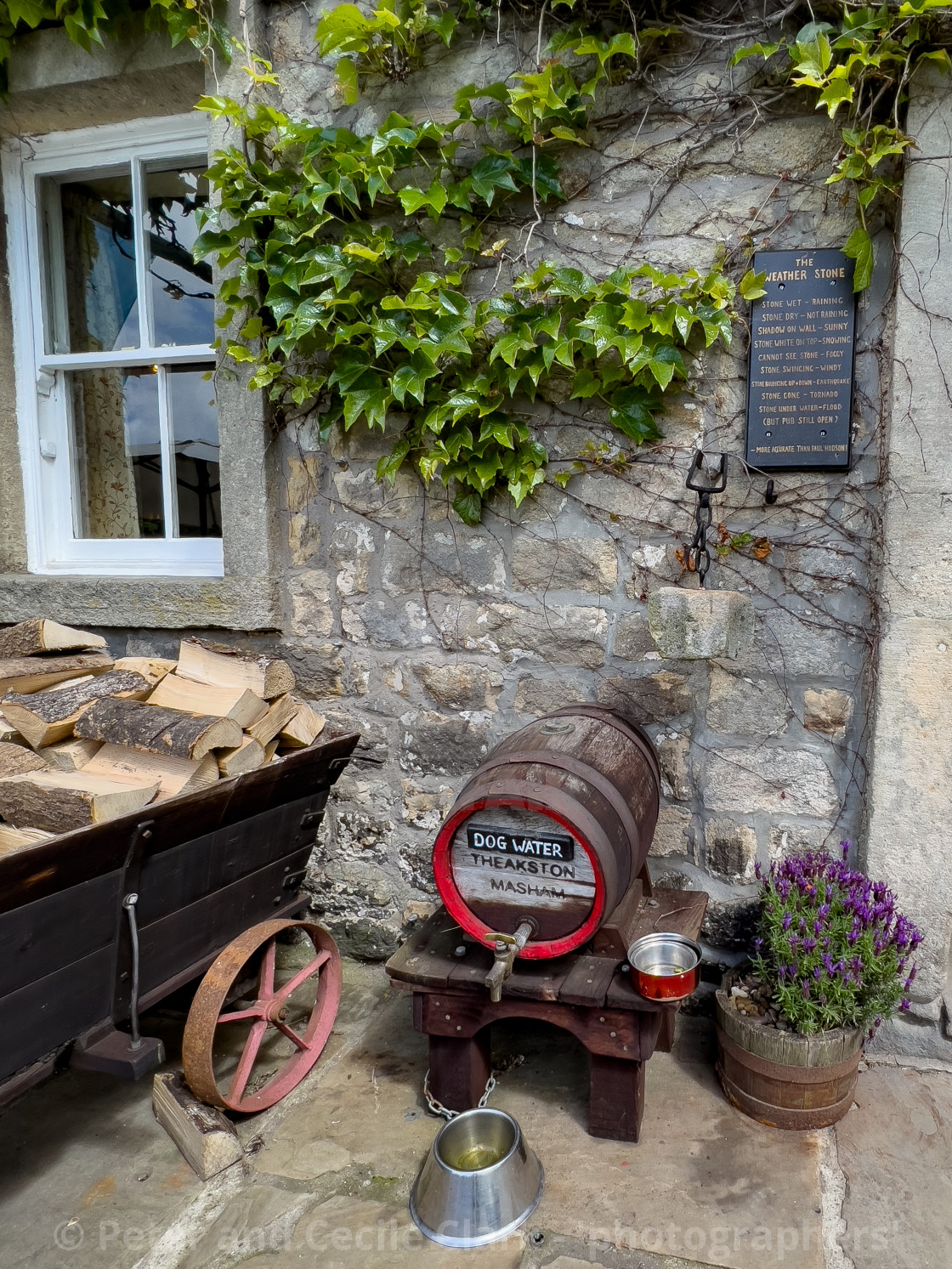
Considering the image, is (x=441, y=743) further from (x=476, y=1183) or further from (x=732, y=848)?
(x=476, y=1183)

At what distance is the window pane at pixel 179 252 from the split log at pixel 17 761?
182cm

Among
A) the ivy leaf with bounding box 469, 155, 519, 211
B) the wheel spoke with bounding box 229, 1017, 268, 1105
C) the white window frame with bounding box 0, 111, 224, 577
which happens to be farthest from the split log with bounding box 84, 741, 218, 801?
the ivy leaf with bounding box 469, 155, 519, 211

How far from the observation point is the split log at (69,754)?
2.21 meters

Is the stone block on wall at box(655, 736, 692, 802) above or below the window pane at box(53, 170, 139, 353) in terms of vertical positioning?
below

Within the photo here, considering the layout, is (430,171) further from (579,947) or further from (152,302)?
(579,947)

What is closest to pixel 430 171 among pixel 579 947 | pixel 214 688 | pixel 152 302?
pixel 152 302

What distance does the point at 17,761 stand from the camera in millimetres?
2090

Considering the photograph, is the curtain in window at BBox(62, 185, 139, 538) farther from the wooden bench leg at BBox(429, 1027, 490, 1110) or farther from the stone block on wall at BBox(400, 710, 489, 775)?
the wooden bench leg at BBox(429, 1027, 490, 1110)

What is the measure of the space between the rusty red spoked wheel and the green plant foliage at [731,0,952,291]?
2.58 metres

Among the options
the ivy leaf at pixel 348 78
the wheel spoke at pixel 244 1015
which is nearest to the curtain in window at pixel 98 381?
the ivy leaf at pixel 348 78

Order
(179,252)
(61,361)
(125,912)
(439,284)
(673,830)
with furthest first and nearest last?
1. (61,361)
2. (179,252)
3. (673,830)
4. (439,284)
5. (125,912)

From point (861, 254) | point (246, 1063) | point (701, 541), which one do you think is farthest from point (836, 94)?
point (246, 1063)

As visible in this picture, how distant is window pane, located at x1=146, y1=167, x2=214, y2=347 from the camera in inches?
129

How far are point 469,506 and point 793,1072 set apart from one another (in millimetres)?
1904
